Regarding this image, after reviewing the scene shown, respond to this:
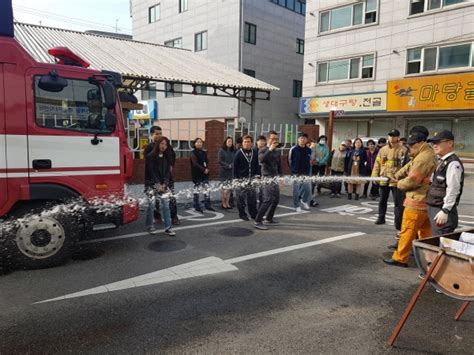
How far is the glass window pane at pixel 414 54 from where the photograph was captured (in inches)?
727

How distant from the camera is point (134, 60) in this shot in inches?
518

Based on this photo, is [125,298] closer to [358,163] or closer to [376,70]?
[358,163]

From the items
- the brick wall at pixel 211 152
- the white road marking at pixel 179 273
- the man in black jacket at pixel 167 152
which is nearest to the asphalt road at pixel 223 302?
the white road marking at pixel 179 273

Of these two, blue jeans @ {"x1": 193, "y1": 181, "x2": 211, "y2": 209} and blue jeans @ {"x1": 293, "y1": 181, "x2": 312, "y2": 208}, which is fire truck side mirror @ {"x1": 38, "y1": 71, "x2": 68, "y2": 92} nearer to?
blue jeans @ {"x1": 193, "y1": 181, "x2": 211, "y2": 209}

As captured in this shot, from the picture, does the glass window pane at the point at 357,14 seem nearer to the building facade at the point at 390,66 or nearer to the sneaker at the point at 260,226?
the building facade at the point at 390,66

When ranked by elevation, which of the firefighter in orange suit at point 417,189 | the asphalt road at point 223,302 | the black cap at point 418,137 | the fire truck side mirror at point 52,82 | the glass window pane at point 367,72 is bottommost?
the asphalt road at point 223,302

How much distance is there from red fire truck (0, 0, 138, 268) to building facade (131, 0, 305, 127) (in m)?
19.4

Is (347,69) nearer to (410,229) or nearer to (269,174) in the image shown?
(269,174)

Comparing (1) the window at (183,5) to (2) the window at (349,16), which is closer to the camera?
(2) the window at (349,16)

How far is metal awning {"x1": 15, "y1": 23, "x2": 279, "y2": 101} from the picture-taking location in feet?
37.6

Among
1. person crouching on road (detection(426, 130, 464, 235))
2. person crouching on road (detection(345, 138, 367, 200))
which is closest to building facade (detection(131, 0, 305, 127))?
person crouching on road (detection(345, 138, 367, 200))

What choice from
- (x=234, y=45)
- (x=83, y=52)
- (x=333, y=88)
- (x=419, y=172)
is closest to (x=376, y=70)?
(x=333, y=88)

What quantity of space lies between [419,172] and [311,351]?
3.09 m

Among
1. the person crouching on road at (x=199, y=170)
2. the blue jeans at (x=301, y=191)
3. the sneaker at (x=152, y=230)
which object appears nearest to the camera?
the sneaker at (x=152, y=230)
